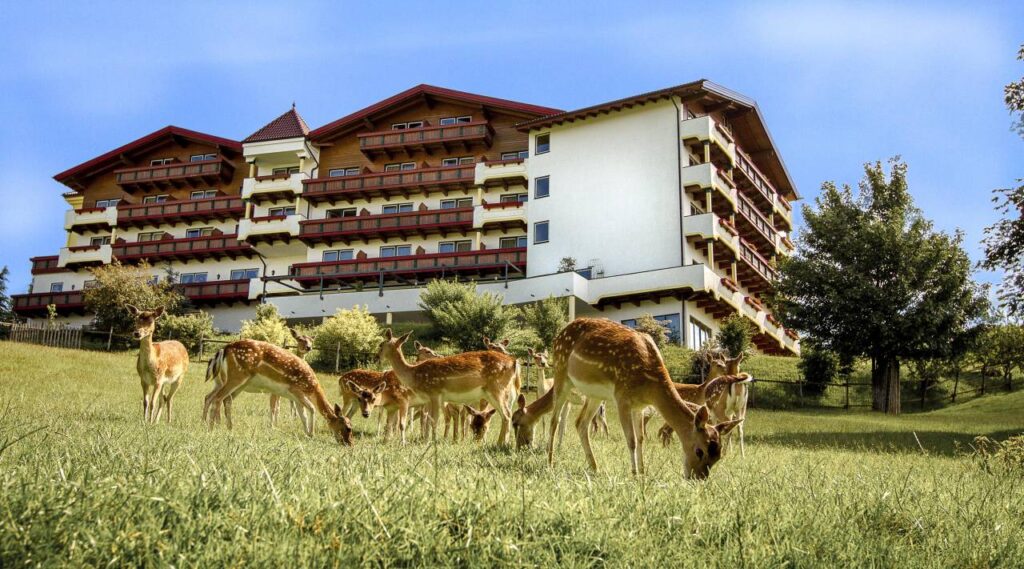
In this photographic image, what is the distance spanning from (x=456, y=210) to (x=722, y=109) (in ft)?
59.9

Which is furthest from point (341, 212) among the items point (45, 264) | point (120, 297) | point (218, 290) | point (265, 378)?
point (265, 378)

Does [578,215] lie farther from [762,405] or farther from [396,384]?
[396,384]

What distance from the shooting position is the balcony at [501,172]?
55625 millimetres

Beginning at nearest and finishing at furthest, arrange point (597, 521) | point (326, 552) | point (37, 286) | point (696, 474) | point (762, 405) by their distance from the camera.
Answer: point (326, 552)
point (597, 521)
point (696, 474)
point (762, 405)
point (37, 286)

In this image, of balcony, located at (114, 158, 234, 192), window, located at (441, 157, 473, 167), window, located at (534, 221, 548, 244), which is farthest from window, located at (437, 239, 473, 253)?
balcony, located at (114, 158, 234, 192)

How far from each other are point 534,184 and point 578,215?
14.6ft

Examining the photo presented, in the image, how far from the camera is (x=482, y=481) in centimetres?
610

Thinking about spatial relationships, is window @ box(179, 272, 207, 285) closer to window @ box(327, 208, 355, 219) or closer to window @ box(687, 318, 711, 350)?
window @ box(327, 208, 355, 219)

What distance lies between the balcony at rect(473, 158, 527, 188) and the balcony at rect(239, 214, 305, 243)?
13701mm

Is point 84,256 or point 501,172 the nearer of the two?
point 501,172

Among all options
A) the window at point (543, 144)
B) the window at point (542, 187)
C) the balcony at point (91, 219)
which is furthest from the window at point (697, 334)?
the balcony at point (91, 219)

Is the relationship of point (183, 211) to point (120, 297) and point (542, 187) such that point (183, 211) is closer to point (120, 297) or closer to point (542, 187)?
point (120, 297)

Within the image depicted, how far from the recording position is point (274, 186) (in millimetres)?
61062

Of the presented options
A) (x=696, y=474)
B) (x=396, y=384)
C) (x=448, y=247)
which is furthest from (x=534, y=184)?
(x=696, y=474)
